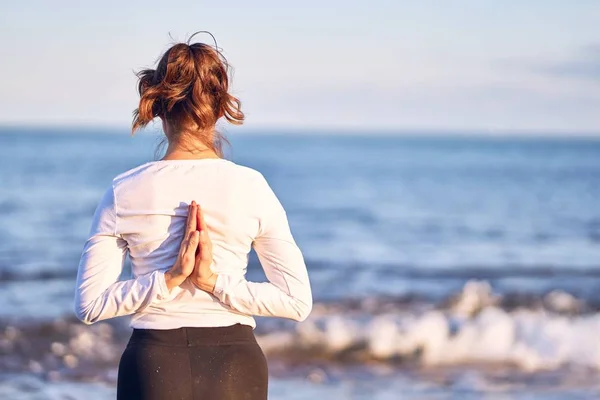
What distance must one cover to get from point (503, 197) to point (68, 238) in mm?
17283

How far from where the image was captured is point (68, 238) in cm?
1697

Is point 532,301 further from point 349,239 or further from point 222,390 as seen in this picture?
point 222,390

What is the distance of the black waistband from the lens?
246 centimetres

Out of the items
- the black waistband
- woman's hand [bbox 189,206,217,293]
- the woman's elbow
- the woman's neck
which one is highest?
the woman's neck

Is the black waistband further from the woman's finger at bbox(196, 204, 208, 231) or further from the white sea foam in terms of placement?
the white sea foam

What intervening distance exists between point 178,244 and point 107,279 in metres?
0.24

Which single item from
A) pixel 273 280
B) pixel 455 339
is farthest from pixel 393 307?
pixel 273 280

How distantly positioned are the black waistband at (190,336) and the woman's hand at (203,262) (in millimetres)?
120

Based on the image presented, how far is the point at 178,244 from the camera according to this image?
8.11 ft

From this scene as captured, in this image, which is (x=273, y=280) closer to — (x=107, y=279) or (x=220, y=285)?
(x=220, y=285)

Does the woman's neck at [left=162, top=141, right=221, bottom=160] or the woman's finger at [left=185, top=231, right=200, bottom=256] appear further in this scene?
the woman's neck at [left=162, top=141, right=221, bottom=160]

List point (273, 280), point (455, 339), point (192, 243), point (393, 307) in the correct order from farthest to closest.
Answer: point (393, 307)
point (455, 339)
point (273, 280)
point (192, 243)

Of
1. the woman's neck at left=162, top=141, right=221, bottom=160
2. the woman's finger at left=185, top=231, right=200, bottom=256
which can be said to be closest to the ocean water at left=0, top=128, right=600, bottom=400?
the woman's neck at left=162, top=141, right=221, bottom=160

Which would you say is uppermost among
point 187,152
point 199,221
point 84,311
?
point 187,152
